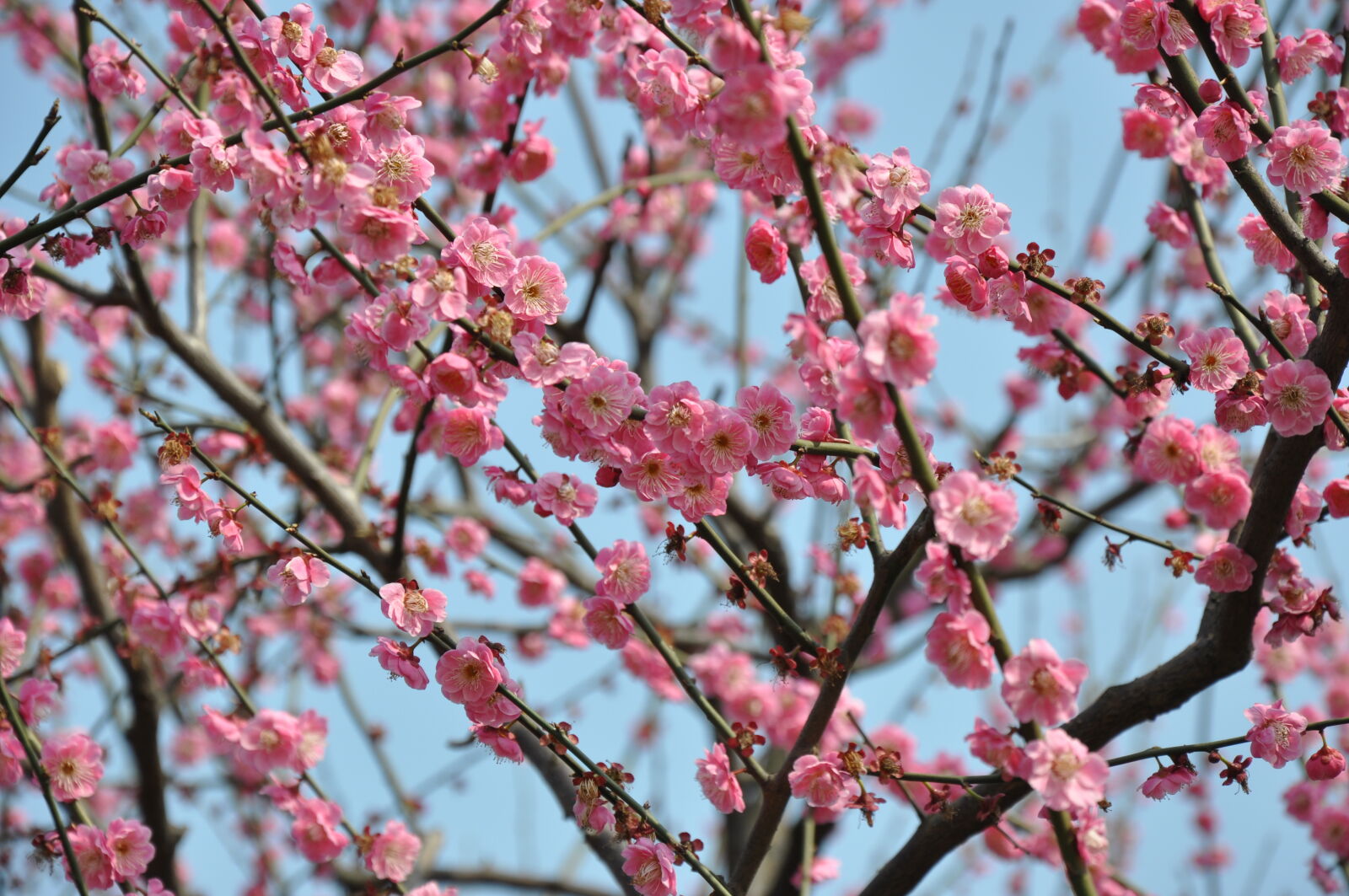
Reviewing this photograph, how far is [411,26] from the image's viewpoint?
23.9 feet

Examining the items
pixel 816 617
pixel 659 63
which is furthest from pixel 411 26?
pixel 659 63

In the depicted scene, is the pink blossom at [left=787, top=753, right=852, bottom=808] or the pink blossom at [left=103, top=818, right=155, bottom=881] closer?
the pink blossom at [left=787, top=753, right=852, bottom=808]

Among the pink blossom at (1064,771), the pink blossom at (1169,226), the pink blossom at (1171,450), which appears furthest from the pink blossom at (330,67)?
the pink blossom at (1169,226)

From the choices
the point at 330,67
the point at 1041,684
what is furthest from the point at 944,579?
the point at 330,67

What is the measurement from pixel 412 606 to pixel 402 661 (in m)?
0.13

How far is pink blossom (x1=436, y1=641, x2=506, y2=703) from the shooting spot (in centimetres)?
221

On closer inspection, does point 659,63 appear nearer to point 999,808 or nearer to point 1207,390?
point 1207,390

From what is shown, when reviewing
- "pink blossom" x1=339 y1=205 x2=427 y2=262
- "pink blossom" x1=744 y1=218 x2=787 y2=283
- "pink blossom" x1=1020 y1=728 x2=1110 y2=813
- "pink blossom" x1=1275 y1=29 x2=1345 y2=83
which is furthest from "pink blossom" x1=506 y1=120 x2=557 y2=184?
"pink blossom" x1=1020 y1=728 x2=1110 y2=813

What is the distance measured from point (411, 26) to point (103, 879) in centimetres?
613

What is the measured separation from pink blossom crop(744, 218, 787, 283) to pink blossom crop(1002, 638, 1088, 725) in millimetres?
1156

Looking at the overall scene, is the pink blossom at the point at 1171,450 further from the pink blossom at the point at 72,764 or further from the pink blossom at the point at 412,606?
the pink blossom at the point at 72,764

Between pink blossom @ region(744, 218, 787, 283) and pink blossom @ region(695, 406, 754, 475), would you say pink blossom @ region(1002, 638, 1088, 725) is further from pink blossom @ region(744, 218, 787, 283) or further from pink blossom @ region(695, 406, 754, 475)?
pink blossom @ region(744, 218, 787, 283)

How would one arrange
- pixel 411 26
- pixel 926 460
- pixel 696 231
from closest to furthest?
pixel 926 460
pixel 411 26
pixel 696 231

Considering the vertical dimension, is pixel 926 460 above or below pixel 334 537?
below
